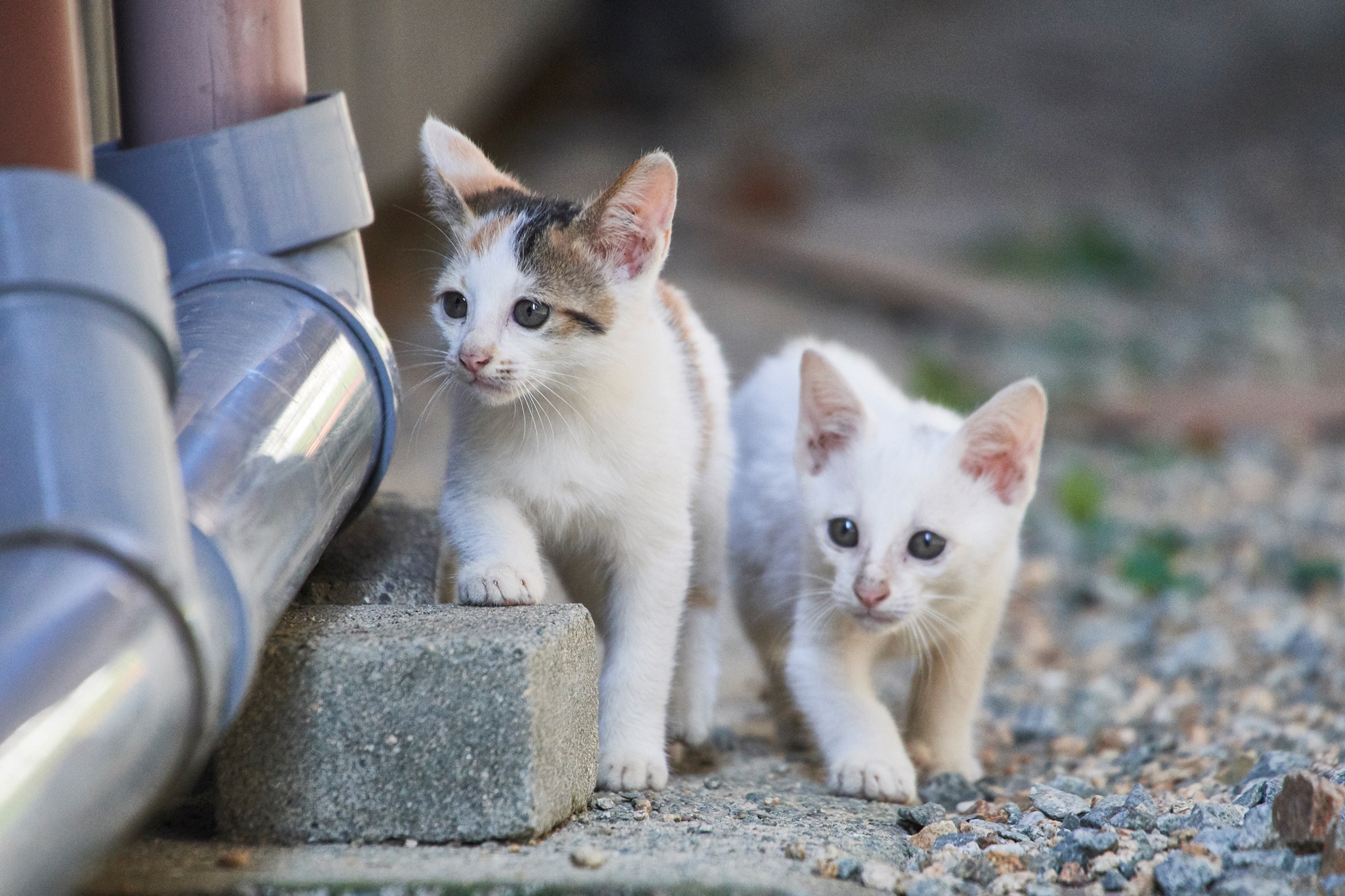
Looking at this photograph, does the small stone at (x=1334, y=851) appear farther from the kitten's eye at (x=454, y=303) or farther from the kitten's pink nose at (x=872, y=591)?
the kitten's eye at (x=454, y=303)

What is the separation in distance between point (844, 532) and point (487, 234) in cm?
91

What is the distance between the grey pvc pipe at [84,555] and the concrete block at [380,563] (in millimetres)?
879

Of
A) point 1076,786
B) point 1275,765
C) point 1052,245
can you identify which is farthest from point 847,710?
point 1052,245

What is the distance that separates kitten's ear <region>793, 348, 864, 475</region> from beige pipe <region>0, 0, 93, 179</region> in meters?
1.38

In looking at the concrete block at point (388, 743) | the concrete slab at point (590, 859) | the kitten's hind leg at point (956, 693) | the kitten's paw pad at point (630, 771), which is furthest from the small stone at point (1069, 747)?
the concrete block at point (388, 743)

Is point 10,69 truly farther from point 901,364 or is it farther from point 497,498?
point 901,364

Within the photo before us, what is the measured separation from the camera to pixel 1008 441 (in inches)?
98.7

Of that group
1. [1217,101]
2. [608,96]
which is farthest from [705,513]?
[1217,101]

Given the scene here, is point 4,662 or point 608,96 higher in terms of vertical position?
point 608,96

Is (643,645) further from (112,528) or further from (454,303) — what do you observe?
(112,528)

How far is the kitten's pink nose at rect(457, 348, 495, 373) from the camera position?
2176mm

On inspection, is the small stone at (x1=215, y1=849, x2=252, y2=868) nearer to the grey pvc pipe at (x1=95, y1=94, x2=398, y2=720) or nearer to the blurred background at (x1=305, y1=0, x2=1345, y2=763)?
the grey pvc pipe at (x1=95, y1=94, x2=398, y2=720)

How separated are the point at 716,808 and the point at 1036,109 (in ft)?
35.1

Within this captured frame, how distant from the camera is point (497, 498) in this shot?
2.28m
